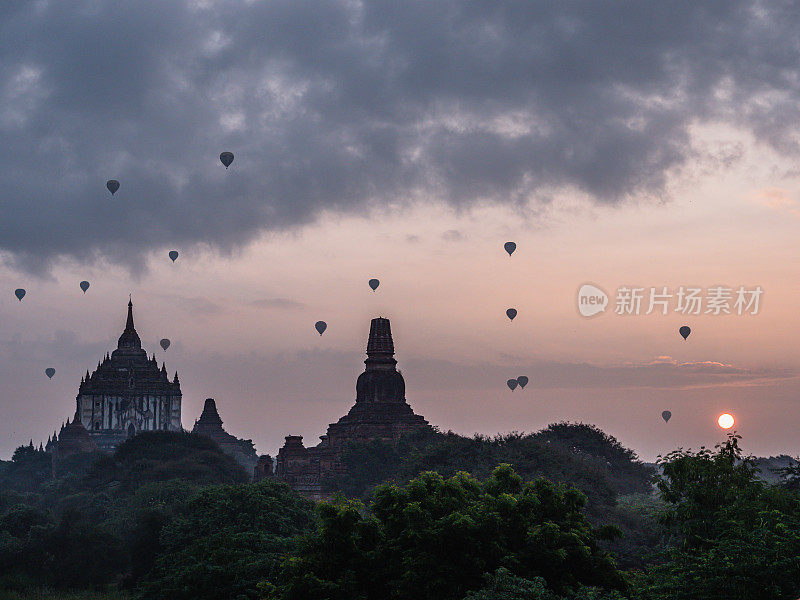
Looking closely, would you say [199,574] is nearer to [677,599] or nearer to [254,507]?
[254,507]

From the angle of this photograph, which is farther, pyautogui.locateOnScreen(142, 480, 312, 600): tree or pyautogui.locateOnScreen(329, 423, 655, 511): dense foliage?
pyautogui.locateOnScreen(329, 423, 655, 511): dense foliage

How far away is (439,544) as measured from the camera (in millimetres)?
30188

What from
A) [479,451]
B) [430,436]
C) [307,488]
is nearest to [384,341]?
[430,436]

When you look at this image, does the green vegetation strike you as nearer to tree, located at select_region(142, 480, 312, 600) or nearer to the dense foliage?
tree, located at select_region(142, 480, 312, 600)

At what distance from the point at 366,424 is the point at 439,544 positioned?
109 meters

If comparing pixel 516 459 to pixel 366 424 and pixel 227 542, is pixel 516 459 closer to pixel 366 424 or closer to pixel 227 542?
pixel 227 542

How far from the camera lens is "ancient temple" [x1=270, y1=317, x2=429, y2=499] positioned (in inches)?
4970

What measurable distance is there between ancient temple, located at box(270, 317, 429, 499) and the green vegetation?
176 feet

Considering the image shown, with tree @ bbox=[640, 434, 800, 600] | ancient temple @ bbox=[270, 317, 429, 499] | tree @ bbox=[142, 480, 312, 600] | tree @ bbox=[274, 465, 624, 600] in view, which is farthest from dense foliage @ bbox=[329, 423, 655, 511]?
tree @ bbox=[274, 465, 624, 600]

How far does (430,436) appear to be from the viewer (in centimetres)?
13262

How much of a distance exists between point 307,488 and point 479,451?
41.9 meters

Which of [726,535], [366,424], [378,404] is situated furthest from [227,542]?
[378,404]

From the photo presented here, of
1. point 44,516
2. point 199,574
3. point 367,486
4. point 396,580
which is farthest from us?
point 367,486

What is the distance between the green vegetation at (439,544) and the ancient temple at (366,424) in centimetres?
5376
